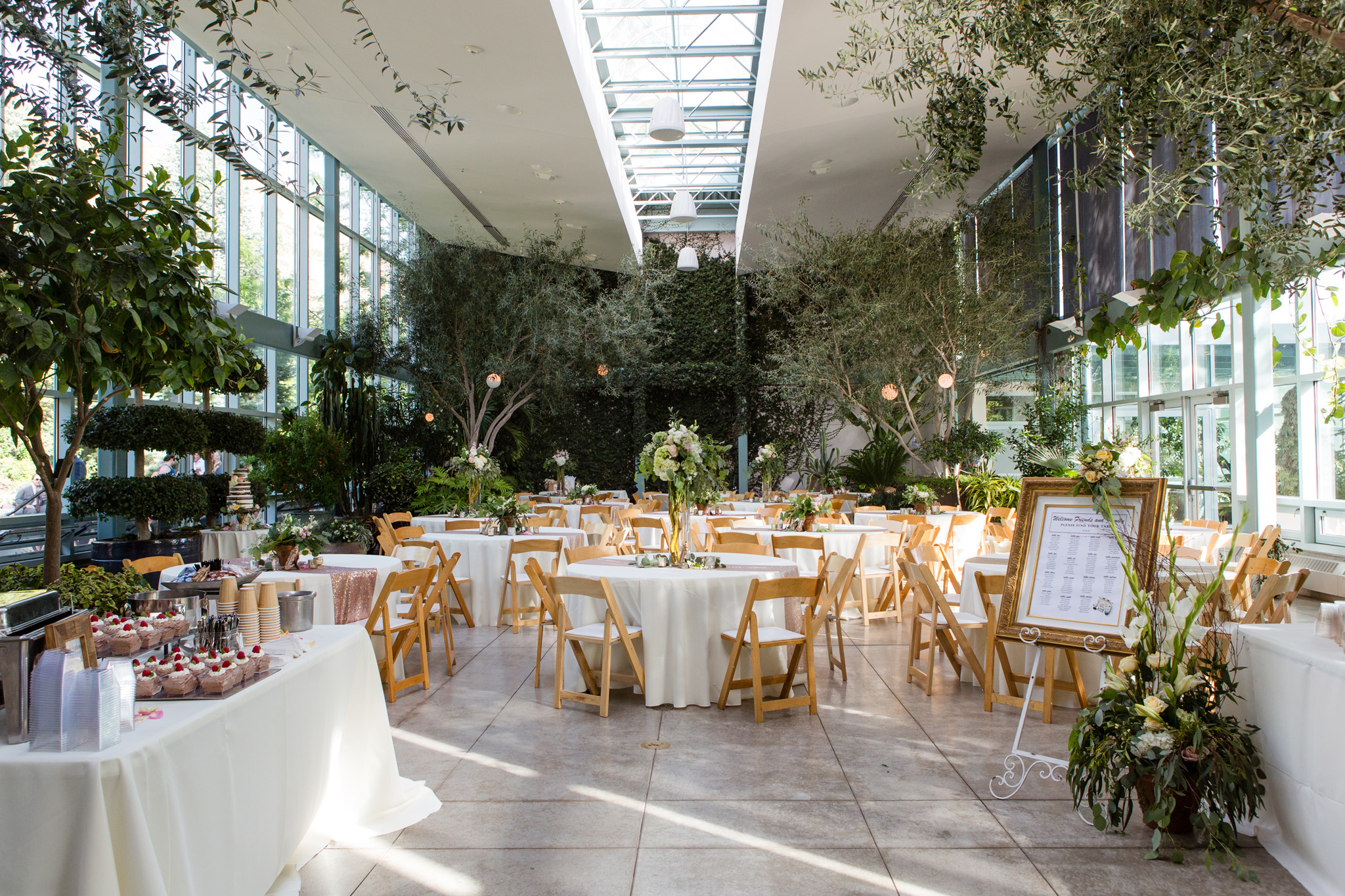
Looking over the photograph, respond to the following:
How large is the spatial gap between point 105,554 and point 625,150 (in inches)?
369

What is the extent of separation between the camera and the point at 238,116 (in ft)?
35.3

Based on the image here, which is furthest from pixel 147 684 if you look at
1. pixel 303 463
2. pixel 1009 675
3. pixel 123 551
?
pixel 303 463

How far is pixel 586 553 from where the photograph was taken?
233 inches

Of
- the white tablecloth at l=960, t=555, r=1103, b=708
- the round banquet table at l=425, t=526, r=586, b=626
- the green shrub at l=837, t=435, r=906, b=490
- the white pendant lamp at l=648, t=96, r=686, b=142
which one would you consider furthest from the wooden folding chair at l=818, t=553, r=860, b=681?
the green shrub at l=837, t=435, r=906, b=490

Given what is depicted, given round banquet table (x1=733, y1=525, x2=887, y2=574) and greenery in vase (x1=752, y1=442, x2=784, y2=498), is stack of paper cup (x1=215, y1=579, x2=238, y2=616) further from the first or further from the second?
greenery in vase (x1=752, y1=442, x2=784, y2=498)

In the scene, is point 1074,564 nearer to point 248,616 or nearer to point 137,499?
point 248,616

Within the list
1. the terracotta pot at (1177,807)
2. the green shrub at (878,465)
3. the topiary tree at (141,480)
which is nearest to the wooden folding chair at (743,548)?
the terracotta pot at (1177,807)

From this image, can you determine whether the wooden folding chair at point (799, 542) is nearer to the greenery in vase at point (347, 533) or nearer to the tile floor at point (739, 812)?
the tile floor at point (739, 812)

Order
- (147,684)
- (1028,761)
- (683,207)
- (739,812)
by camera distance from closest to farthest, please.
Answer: (147,684) < (739,812) < (1028,761) < (683,207)

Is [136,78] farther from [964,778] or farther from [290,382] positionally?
[290,382]

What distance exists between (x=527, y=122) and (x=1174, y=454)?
28.4ft

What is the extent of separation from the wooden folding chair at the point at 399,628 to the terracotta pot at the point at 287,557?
0.54 metres

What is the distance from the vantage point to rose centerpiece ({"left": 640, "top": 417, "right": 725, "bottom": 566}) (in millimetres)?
5156

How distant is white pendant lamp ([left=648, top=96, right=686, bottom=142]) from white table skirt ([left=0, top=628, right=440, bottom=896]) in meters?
7.31
